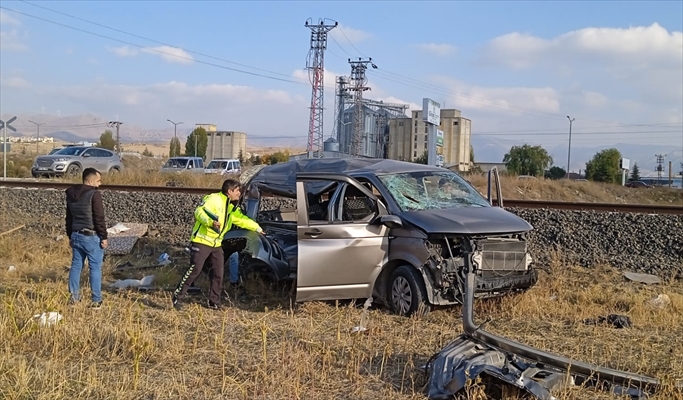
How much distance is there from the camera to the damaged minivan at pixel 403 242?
24.2 ft

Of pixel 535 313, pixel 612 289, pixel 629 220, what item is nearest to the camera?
pixel 535 313

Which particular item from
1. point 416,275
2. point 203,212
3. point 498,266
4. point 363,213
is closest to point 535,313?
point 498,266

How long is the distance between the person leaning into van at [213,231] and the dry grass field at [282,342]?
302 millimetres

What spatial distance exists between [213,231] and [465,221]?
2.99m

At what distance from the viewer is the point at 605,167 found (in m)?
68.5

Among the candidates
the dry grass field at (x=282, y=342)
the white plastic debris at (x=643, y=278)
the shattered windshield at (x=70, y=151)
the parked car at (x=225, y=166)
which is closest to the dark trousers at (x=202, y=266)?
the dry grass field at (x=282, y=342)

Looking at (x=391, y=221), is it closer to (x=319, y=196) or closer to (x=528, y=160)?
(x=319, y=196)

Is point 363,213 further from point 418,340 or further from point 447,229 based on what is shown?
point 418,340

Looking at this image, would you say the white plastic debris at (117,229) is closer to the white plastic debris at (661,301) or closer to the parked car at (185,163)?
the white plastic debris at (661,301)

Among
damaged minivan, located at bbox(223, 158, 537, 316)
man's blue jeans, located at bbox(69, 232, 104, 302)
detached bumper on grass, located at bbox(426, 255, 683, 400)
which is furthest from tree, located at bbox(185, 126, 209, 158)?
detached bumper on grass, located at bbox(426, 255, 683, 400)

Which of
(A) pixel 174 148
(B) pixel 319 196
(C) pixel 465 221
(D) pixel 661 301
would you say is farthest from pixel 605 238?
(A) pixel 174 148

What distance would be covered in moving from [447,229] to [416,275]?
641 millimetres

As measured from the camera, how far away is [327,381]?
533 centimetres

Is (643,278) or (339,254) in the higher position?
(339,254)
